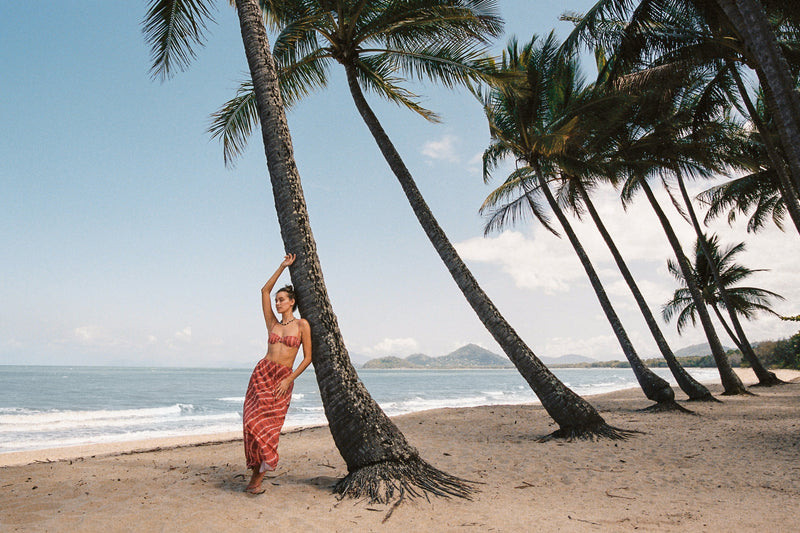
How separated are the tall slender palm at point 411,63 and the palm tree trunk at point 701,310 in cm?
735

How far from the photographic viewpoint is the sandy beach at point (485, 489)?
3.60 metres

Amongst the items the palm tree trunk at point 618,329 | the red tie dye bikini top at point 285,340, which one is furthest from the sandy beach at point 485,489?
the palm tree trunk at point 618,329

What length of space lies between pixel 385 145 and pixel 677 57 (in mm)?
6890

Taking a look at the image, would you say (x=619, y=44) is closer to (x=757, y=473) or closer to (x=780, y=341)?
(x=757, y=473)

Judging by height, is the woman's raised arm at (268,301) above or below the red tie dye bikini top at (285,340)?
above

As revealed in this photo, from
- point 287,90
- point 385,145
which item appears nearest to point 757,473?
point 385,145

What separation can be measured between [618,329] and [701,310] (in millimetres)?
3253

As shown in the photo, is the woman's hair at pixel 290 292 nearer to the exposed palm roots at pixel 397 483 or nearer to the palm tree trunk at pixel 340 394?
the palm tree trunk at pixel 340 394

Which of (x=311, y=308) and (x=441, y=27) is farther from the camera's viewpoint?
(x=441, y=27)

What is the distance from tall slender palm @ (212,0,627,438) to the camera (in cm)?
743

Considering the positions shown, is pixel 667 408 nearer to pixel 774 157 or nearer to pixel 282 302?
pixel 774 157

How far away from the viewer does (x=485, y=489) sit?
470 cm

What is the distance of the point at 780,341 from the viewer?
35.7 meters

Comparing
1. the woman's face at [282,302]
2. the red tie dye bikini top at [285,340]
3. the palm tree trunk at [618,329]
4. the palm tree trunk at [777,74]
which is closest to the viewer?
the red tie dye bikini top at [285,340]
